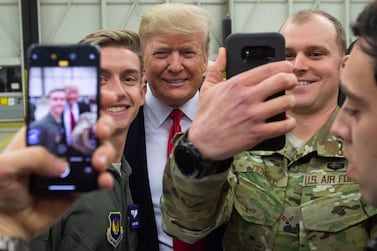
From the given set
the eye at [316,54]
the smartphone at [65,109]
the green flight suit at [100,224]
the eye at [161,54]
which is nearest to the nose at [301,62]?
the eye at [316,54]

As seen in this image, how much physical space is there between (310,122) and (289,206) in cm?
38

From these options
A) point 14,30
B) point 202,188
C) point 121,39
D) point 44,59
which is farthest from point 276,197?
point 14,30

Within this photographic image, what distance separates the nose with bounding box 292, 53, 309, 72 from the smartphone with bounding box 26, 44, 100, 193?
3.45ft

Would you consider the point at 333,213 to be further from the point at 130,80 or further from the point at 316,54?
the point at 130,80

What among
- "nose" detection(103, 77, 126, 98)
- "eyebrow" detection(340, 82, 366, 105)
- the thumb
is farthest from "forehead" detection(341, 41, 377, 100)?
"nose" detection(103, 77, 126, 98)

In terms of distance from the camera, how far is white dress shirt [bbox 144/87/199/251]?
209cm

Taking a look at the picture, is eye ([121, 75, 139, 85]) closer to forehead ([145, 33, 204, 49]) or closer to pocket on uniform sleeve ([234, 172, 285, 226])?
forehead ([145, 33, 204, 49])

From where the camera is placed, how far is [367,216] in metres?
1.67

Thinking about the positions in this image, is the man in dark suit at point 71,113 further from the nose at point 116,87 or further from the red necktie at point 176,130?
the red necktie at point 176,130

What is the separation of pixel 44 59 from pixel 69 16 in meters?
7.17

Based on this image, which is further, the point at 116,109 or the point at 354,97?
the point at 116,109

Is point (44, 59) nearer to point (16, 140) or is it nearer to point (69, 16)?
point (16, 140)

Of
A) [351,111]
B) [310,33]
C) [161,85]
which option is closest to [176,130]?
[161,85]

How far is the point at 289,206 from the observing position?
1769 mm
